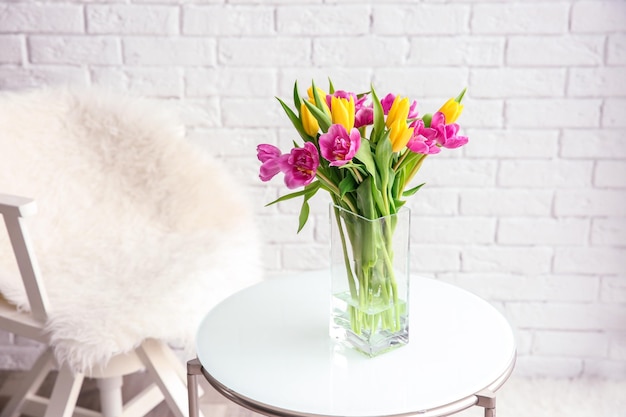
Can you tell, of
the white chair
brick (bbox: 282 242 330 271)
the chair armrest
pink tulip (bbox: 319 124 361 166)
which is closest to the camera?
pink tulip (bbox: 319 124 361 166)

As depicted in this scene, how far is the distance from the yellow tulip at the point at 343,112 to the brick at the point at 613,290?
48.5 inches

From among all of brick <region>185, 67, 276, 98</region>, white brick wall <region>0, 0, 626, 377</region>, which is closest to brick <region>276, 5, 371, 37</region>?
white brick wall <region>0, 0, 626, 377</region>

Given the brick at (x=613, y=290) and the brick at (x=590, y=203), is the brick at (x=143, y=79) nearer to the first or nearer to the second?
the brick at (x=590, y=203)

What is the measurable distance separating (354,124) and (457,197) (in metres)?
0.91

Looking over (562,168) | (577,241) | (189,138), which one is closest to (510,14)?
(562,168)

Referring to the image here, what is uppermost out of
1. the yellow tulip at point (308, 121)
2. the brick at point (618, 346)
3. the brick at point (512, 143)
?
the yellow tulip at point (308, 121)

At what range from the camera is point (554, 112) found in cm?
174

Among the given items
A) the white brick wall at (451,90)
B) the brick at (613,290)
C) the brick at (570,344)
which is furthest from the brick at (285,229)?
the brick at (613,290)

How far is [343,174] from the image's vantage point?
95cm

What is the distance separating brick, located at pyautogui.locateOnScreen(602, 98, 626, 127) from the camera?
1.72 m

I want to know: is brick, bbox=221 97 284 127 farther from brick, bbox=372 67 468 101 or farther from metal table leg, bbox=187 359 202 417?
metal table leg, bbox=187 359 202 417

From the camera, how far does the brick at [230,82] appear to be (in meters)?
1.76

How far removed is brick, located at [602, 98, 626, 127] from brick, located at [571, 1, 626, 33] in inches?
6.9

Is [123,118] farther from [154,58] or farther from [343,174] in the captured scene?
[343,174]
